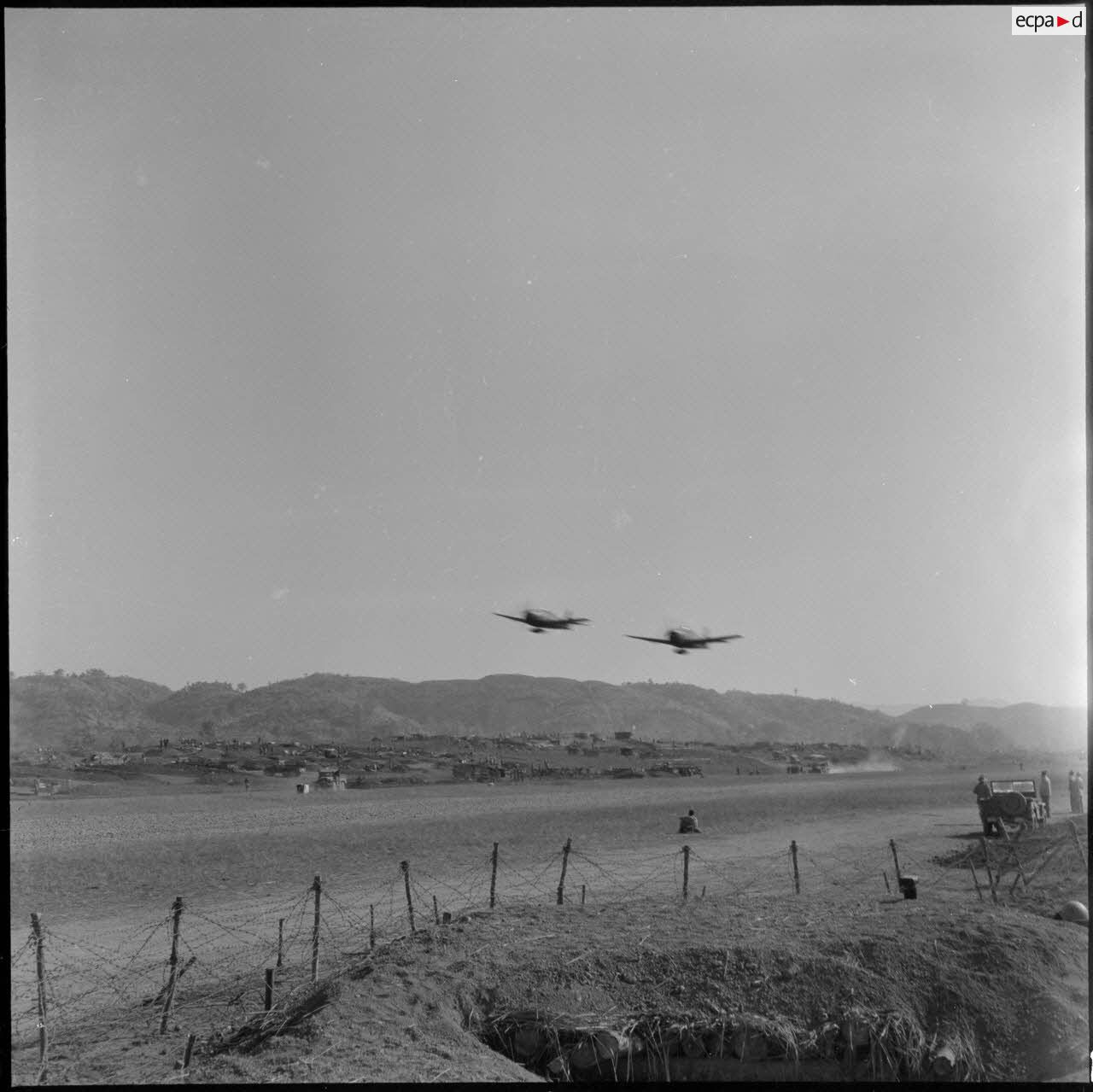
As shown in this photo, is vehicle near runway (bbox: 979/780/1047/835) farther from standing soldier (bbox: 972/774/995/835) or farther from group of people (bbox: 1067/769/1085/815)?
group of people (bbox: 1067/769/1085/815)

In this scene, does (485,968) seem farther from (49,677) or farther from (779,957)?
(49,677)

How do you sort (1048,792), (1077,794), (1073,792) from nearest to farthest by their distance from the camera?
1. (1048,792)
2. (1073,792)
3. (1077,794)

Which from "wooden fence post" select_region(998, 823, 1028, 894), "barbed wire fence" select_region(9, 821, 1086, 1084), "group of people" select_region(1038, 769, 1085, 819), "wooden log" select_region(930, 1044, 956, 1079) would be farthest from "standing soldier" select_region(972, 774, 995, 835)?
"wooden log" select_region(930, 1044, 956, 1079)

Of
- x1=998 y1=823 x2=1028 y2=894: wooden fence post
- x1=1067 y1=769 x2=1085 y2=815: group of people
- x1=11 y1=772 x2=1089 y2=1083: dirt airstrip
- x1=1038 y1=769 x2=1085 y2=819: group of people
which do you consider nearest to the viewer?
x1=11 y1=772 x2=1089 y2=1083: dirt airstrip

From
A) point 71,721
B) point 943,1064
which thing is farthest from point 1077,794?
point 71,721

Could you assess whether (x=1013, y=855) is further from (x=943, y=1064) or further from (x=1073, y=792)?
(x=1073, y=792)

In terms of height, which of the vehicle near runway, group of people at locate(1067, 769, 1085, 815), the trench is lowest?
group of people at locate(1067, 769, 1085, 815)

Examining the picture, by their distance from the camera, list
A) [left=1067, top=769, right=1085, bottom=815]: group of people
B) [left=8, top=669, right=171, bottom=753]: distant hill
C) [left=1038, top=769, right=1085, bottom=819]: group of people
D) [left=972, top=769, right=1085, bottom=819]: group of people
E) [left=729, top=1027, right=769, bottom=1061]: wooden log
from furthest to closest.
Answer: [left=8, top=669, right=171, bottom=753]: distant hill → [left=1067, top=769, right=1085, bottom=815]: group of people → [left=1038, top=769, right=1085, bottom=819]: group of people → [left=972, top=769, right=1085, bottom=819]: group of people → [left=729, top=1027, right=769, bottom=1061]: wooden log
